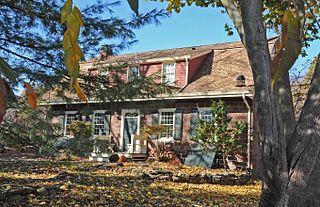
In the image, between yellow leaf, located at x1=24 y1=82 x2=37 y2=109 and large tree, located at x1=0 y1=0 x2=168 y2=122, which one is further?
large tree, located at x1=0 y1=0 x2=168 y2=122

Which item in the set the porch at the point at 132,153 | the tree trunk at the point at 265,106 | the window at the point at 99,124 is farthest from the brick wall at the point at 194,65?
the tree trunk at the point at 265,106

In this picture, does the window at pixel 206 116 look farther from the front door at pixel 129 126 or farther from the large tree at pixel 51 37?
the large tree at pixel 51 37

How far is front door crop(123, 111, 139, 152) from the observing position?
1738cm

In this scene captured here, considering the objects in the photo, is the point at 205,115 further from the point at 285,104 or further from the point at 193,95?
the point at 285,104

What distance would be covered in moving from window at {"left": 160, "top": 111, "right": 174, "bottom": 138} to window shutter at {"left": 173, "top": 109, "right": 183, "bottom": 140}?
1.01 ft

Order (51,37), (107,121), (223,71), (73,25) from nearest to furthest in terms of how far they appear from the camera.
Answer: (73,25) → (51,37) → (223,71) → (107,121)

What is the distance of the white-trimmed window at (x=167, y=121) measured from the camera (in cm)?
1622

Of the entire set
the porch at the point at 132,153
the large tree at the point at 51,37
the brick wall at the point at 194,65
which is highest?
the brick wall at the point at 194,65

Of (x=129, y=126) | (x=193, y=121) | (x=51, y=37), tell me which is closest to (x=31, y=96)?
(x=51, y=37)

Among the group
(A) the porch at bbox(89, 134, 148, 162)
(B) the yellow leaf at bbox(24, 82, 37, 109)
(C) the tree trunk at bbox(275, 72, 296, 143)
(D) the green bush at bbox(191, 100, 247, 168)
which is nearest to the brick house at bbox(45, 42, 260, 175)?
(D) the green bush at bbox(191, 100, 247, 168)

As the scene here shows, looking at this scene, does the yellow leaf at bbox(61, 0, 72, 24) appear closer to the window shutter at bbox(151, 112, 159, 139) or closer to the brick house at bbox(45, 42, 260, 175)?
the brick house at bbox(45, 42, 260, 175)

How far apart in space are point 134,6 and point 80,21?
0.11 meters

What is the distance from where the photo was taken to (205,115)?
15383 millimetres

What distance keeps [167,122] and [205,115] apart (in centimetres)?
190
